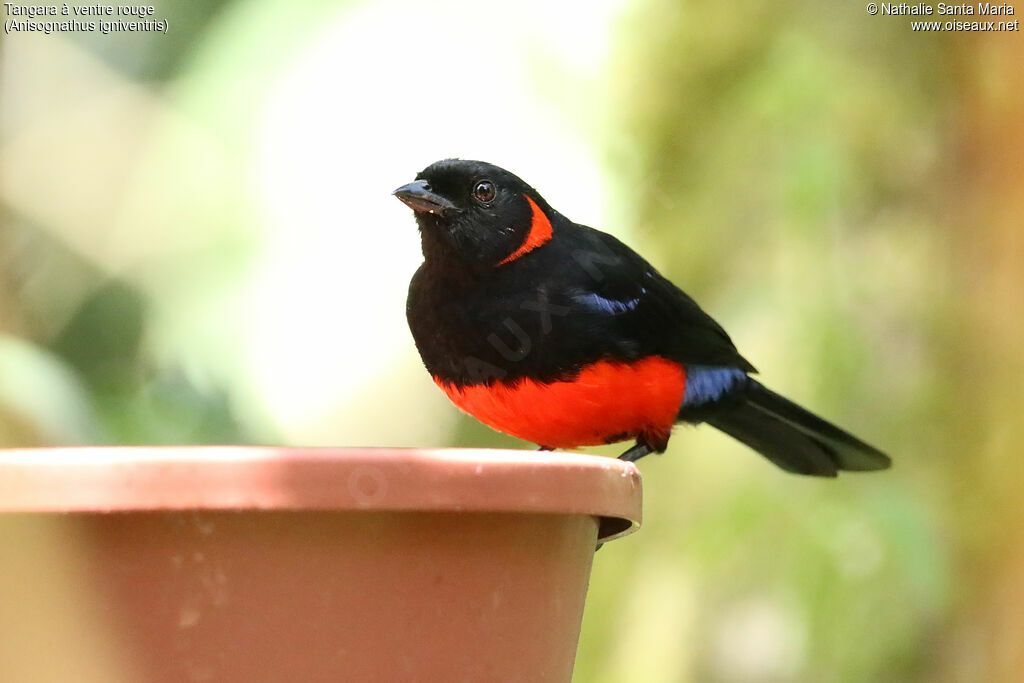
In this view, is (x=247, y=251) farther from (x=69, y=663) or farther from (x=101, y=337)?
(x=69, y=663)

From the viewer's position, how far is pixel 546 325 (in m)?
2.41

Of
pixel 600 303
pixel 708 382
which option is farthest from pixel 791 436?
pixel 600 303

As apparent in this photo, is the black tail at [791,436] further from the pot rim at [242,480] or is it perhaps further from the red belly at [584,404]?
the pot rim at [242,480]

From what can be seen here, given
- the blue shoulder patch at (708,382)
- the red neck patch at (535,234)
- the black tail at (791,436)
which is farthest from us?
the black tail at (791,436)

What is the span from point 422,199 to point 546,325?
44 cm

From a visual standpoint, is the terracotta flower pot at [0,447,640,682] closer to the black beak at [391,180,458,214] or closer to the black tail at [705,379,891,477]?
the black beak at [391,180,458,214]

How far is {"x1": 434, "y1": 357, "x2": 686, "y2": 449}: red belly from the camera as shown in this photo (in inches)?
94.3

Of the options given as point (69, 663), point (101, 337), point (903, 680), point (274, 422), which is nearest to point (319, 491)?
point (69, 663)

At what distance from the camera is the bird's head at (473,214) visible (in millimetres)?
2588

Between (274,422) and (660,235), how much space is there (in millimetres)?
1542

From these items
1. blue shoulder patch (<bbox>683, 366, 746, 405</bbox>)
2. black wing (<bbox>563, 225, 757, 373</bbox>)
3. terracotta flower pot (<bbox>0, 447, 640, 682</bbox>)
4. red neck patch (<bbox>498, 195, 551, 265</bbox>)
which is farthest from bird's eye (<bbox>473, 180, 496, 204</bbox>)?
terracotta flower pot (<bbox>0, 447, 640, 682</bbox>)

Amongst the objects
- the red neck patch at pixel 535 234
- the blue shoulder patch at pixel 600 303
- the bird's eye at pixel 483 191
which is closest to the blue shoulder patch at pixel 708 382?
the blue shoulder patch at pixel 600 303

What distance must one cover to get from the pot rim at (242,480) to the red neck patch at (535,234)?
1436mm

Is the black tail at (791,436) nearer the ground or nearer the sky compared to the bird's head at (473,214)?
nearer the ground
